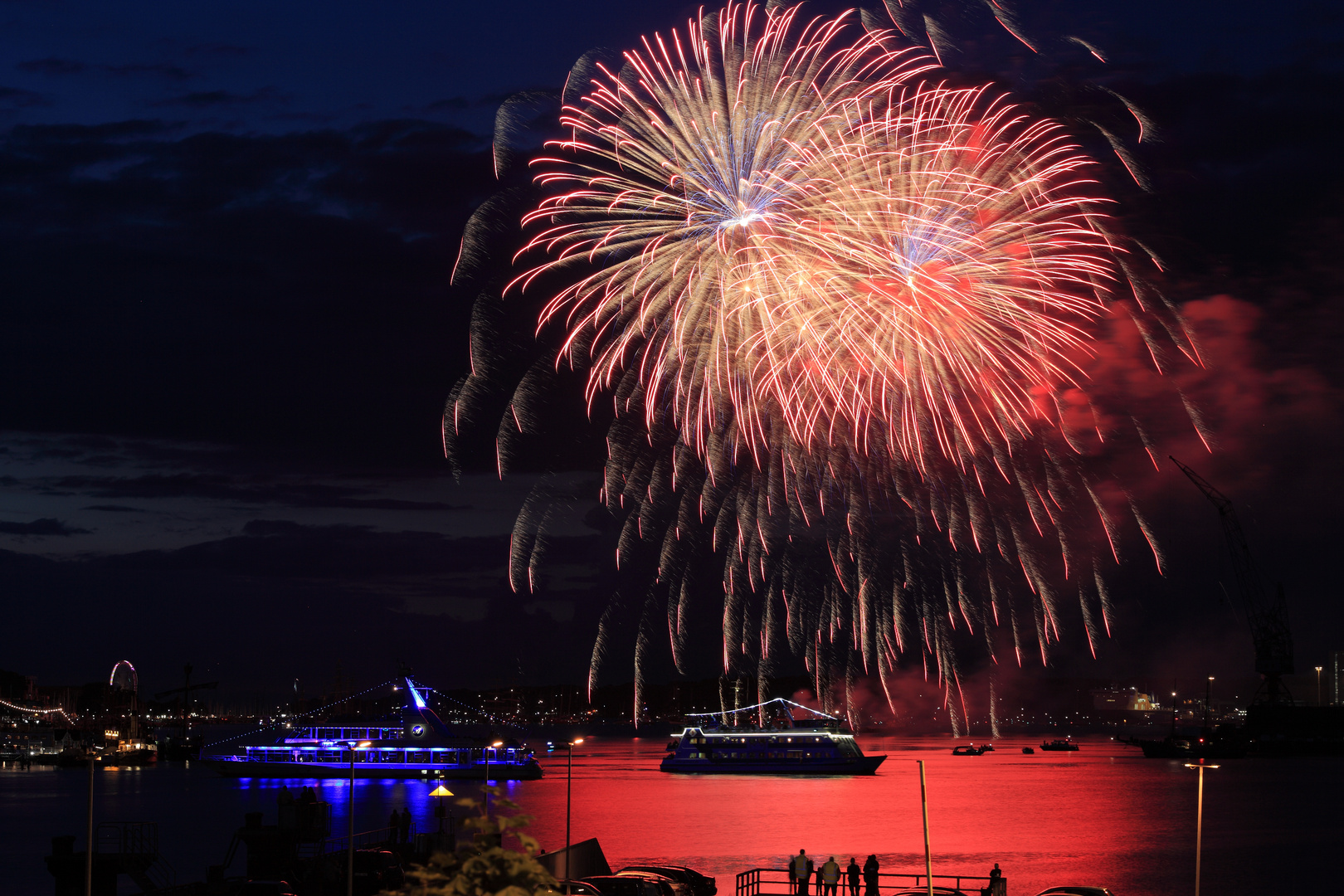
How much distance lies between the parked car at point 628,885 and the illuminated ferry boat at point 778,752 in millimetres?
73655

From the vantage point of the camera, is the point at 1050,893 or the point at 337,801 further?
the point at 337,801

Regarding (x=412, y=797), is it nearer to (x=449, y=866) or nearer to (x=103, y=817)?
(x=103, y=817)

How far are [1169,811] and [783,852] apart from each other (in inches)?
1472

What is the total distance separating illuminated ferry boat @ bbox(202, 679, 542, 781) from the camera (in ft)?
324

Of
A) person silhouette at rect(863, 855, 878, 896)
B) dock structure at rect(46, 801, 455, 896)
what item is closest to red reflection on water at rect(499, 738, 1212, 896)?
person silhouette at rect(863, 855, 878, 896)

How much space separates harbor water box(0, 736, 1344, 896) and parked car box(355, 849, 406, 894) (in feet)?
30.8

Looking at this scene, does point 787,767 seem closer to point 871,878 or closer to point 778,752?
point 778,752

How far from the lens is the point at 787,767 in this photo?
100625 millimetres

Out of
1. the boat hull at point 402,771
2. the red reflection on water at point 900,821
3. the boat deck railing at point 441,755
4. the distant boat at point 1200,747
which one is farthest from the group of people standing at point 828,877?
the distant boat at point 1200,747

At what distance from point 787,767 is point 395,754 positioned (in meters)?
31.9

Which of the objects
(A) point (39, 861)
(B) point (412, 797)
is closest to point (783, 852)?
(A) point (39, 861)

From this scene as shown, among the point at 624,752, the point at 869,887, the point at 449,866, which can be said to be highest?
the point at 449,866

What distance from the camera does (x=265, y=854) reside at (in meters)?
28.2

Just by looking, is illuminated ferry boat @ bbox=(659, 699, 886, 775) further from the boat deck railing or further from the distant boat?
the distant boat
